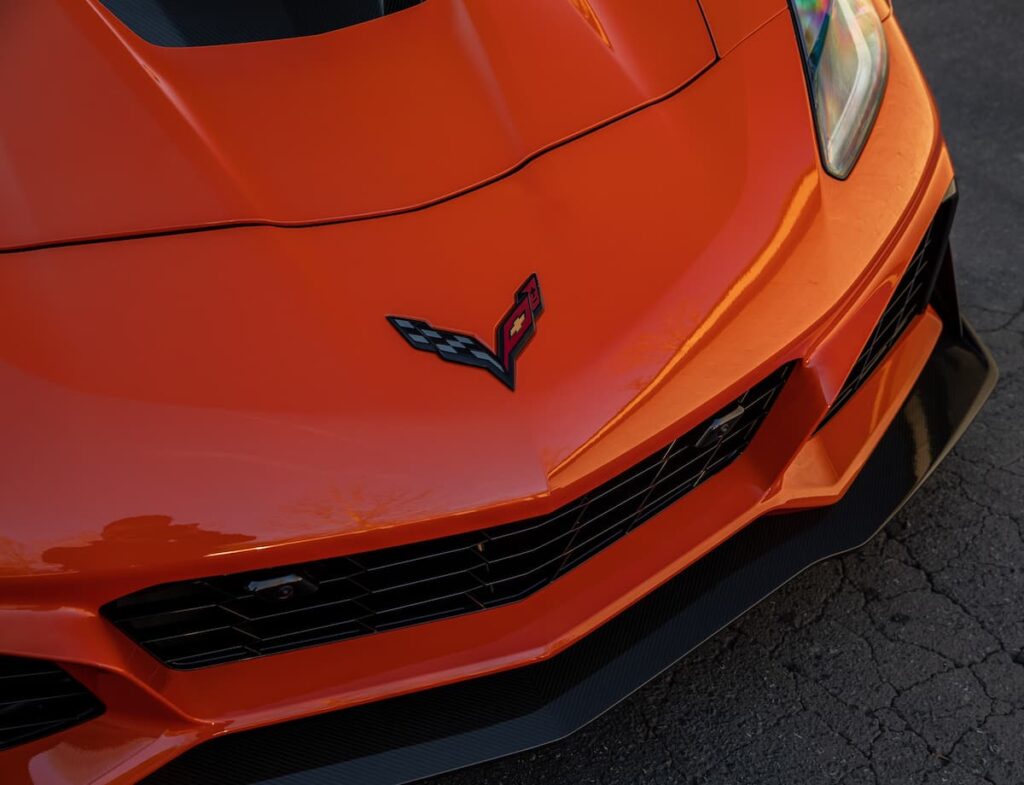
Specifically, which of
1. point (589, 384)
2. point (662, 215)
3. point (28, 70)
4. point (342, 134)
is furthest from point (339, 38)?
point (589, 384)

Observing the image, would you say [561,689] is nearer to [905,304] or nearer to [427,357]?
[427,357]

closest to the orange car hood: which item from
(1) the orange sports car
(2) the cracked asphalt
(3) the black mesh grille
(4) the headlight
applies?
(1) the orange sports car

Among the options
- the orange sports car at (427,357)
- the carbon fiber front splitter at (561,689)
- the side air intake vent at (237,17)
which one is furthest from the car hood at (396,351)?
the side air intake vent at (237,17)

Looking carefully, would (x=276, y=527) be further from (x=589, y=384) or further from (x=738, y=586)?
(x=738, y=586)

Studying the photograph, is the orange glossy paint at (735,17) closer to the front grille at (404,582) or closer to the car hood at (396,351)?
the car hood at (396,351)

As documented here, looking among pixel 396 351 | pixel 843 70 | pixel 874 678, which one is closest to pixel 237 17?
pixel 396 351

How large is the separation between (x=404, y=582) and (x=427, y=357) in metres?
0.29

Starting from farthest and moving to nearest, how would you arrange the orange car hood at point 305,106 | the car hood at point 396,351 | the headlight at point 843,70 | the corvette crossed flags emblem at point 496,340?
the headlight at point 843,70 < the orange car hood at point 305,106 < the corvette crossed flags emblem at point 496,340 < the car hood at point 396,351

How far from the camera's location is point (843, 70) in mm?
1856

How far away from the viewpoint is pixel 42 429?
1336 mm

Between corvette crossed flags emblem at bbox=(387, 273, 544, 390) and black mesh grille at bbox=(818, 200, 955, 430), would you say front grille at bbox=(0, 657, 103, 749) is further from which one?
black mesh grille at bbox=(818, 200, 955, 430)

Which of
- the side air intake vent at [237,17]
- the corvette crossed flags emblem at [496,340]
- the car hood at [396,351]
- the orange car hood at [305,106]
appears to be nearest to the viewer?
the car hood at [396,351]

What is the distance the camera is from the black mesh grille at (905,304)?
172 cm

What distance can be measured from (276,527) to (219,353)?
27 centimetres
